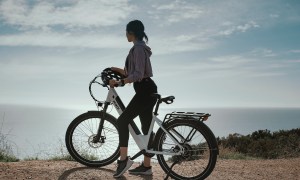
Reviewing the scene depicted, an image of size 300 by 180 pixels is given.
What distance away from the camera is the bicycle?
6.10 meters

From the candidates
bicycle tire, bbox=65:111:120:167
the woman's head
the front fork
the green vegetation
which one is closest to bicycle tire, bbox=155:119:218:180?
bicycle tire, bbox=65:111:120:167

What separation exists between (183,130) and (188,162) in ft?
1.84

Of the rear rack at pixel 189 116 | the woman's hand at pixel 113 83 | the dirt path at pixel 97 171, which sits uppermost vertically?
the woman's hand at pixel 113 83

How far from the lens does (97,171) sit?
271 inches

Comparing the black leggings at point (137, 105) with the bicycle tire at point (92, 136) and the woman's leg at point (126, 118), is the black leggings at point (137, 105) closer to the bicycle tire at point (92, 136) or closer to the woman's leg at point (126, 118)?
the woman's leg at point (126, 118)

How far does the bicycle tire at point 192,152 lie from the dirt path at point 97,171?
471 millimetres

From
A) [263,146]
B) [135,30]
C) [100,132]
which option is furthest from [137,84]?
[263,146]

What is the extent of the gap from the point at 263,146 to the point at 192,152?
37.5ft

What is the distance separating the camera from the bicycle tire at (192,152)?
19.7ft

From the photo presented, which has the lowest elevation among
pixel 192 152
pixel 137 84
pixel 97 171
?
pixel 97 171

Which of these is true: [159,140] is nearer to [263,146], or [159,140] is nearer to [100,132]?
[100,132]

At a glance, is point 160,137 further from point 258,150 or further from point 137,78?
point 258,150

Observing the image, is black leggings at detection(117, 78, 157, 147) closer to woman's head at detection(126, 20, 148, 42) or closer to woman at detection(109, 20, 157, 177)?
woman at detection(109, 20, 157, 177)

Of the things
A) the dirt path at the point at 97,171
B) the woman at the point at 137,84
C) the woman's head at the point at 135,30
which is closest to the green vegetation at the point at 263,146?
the dirt path at the point at 97,171
